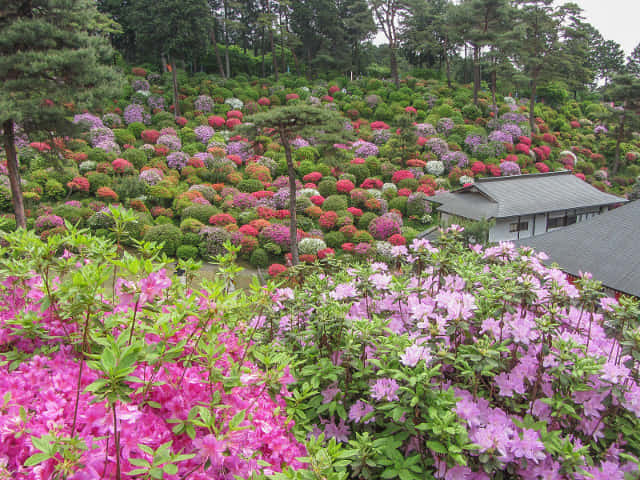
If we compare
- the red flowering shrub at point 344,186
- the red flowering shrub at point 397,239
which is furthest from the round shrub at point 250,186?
the red flowering shrub at point 397,239

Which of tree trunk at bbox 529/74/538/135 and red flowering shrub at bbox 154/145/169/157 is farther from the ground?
tree trunk at bbox 529/74/538/135

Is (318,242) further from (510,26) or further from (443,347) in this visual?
(510,26)

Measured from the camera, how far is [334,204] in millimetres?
16891

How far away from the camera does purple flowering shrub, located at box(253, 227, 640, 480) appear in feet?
6.15

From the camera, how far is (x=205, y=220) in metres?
15.2

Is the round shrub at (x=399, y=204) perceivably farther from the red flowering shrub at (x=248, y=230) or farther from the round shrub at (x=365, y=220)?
the red flowering shrub at (x=248, y=230)

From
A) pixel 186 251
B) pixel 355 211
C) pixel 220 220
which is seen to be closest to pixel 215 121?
pixel 220 220

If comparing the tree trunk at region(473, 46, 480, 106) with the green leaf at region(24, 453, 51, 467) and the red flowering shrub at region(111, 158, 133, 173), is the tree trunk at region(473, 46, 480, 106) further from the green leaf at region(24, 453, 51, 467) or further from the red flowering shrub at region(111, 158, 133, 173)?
the green leaf at region(24, 453, 51, 467)

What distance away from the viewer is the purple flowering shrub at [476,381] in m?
1.88

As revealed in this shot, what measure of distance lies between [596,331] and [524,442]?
1.17 m

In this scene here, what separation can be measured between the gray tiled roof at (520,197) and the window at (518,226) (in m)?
0.70

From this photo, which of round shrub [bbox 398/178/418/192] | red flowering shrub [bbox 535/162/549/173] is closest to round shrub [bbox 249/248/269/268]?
round shrub [bbox 398/178/418/192]

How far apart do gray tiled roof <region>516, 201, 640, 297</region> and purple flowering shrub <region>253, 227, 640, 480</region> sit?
7.49 metres

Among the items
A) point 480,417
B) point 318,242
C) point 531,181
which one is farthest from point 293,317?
point 531,181
